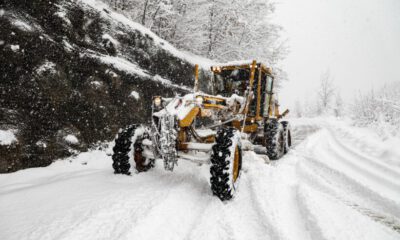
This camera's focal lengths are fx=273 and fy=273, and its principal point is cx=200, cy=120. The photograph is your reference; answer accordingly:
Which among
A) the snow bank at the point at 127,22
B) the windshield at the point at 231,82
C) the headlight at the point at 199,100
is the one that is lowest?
the headlight at the point at 199,100

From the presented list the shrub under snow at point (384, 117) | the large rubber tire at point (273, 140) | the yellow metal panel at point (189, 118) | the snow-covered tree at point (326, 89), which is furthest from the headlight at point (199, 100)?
the snow-covered tree at point (326, 89)

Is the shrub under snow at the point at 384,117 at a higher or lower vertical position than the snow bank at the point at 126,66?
lower

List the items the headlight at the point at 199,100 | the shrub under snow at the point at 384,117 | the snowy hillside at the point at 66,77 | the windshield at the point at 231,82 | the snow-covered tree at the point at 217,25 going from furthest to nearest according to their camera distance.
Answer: the snow-covered tree at the point at 217,25 < the shrub under snow at the point at 384,117 < the windshield at the point at 231,82 < the snowy hillside at the point at 66,77 < the headlight at the point at 199,100

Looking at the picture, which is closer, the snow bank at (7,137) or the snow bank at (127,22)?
the snow bank at (7,137)

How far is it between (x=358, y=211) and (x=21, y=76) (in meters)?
5.73

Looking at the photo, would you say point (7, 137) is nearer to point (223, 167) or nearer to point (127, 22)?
point (223, 167)

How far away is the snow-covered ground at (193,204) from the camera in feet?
9.06

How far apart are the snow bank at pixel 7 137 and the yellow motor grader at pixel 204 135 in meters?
1.68

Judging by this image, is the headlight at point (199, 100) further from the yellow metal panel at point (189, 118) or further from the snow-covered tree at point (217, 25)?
the snow-covered tree at point (217, 25)

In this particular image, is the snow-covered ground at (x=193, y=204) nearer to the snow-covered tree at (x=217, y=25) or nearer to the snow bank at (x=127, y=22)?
the snow bank at (x=127, y=22)

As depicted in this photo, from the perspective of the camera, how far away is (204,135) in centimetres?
554

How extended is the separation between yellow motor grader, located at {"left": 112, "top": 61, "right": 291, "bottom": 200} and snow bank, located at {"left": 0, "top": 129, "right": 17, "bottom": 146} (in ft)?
5.52

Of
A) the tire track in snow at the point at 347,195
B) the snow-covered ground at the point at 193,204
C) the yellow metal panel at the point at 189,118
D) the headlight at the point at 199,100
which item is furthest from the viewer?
the headlight at the point at 199,100

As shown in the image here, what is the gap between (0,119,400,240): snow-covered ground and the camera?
276 centimetres
